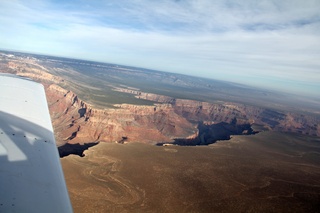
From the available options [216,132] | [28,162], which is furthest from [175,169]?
[216,132]

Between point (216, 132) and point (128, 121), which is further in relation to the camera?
point (216, 132)

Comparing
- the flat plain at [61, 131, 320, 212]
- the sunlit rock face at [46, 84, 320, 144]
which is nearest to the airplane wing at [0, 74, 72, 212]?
the flat plain at [61, 131, 320, 212]

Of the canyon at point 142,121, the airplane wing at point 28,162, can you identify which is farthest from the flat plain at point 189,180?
the canyon at point 142,121

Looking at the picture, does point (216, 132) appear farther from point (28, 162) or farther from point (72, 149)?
point (28, 162)

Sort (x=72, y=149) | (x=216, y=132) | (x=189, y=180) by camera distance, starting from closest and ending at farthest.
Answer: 1. (x=189, y=180)
2. (x=72, y=149)
3. (x=216, y=132)

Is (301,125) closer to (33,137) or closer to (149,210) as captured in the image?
(149,210)

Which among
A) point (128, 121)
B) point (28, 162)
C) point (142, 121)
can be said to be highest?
point (28, 162)

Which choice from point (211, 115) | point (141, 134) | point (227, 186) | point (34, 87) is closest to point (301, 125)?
point (211, 115)
